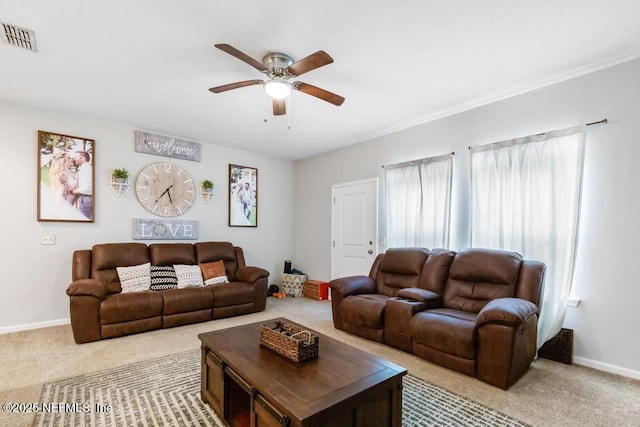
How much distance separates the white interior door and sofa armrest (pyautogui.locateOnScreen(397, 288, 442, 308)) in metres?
1.51

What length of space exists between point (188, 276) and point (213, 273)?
0.36m

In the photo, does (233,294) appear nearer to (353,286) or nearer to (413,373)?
(353,286)

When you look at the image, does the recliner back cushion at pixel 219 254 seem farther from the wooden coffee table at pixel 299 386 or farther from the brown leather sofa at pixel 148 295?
the wooden coffee table at pixel 299 386

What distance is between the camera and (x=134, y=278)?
3.87m

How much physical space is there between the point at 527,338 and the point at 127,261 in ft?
14.7

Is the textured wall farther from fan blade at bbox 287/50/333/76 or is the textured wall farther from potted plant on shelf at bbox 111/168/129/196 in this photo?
potted plant on shelf at bbox 111/168/129/196

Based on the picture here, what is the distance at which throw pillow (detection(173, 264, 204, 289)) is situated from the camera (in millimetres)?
4133

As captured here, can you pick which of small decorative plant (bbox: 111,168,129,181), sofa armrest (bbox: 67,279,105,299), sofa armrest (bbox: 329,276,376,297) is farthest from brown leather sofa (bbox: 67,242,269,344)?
sofa armrest (bbox: 329,276,376,297)

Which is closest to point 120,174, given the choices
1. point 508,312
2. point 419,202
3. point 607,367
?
point 419,202

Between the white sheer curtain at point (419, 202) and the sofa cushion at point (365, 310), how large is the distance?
98cm

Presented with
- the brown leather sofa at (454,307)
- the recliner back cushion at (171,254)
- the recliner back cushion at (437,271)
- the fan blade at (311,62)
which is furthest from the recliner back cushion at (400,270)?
the recliner back cushion at (171,254)

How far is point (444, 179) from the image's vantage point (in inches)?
150

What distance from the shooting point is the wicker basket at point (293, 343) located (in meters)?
1.80

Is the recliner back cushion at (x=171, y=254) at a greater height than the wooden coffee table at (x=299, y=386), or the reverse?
the recliner back cushion at (x=171, y=254)
